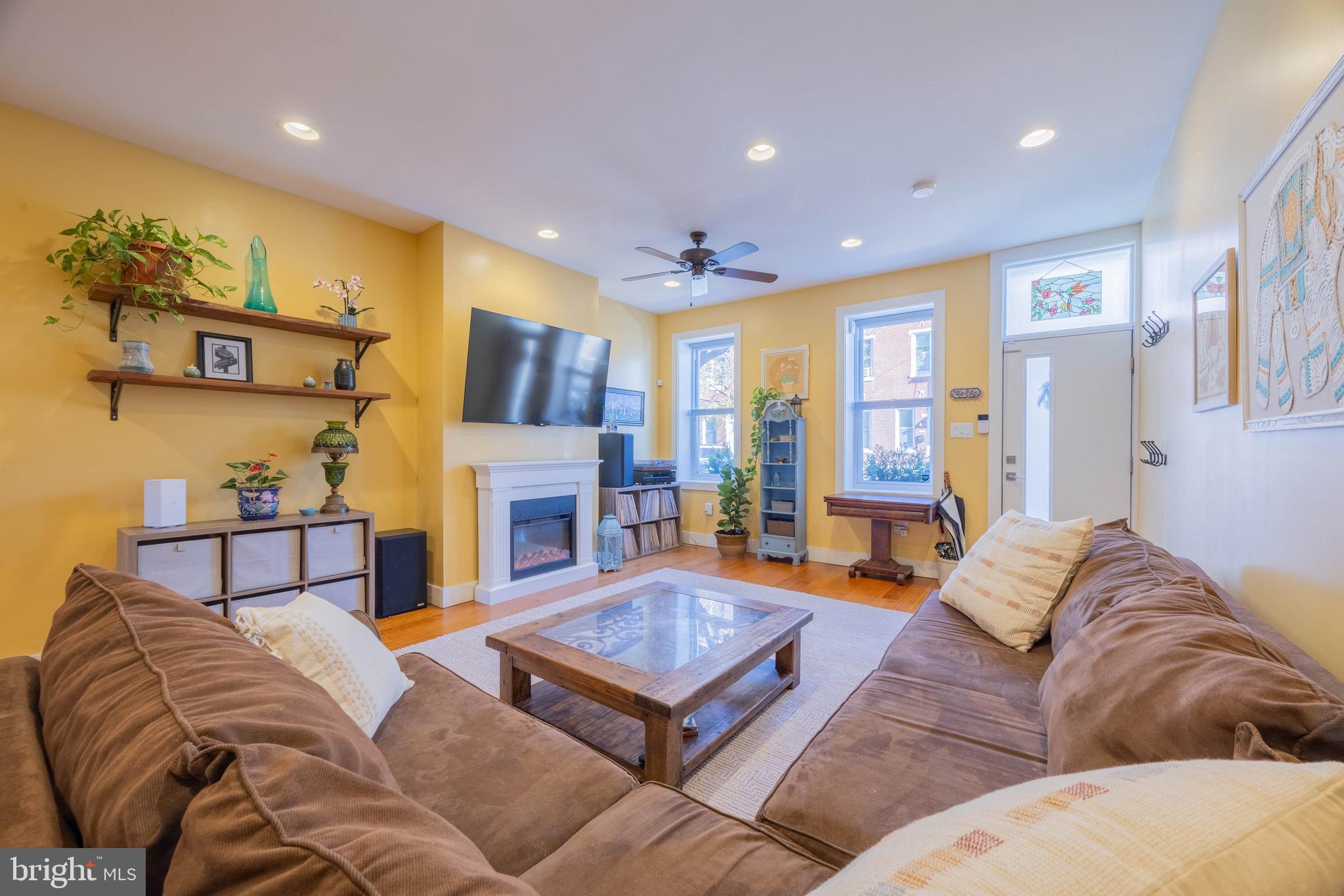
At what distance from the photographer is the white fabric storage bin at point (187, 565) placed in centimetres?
258

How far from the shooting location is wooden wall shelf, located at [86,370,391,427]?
263cm

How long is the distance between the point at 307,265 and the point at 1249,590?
469cm

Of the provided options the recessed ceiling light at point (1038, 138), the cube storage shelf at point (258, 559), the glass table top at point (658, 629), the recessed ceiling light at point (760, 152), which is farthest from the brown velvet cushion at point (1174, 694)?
the cube storage shelf at point (258, 559)

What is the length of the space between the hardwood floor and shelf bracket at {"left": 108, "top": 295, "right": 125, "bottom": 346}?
1905 millimetres

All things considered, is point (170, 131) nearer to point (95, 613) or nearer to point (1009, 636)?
point (95, 613)

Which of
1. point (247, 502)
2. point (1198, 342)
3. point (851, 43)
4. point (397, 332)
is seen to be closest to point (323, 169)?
point (397, 332)

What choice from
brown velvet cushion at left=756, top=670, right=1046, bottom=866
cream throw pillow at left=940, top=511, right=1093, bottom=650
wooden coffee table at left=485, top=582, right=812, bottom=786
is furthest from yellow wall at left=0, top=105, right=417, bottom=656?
cream throw pillow at left=940, top=511, right=1093, bottom=650

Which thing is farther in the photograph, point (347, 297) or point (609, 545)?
point (609, 545)

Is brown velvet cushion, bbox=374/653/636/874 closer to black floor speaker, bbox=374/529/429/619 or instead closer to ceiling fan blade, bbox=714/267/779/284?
black floor speaker, bbox=374/529/429/619

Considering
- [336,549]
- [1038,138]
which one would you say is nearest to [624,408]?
[336,549]

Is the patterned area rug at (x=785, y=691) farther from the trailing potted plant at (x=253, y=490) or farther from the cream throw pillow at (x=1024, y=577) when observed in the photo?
the trailing potted plant at (x=253, y=490)

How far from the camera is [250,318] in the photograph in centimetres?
304

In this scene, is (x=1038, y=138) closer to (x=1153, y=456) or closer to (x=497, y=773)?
(x=1153, y=456)

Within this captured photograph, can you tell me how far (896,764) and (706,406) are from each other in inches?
199
